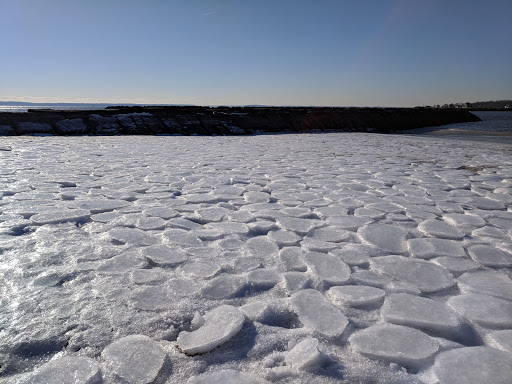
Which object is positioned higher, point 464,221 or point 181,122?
point 181,122

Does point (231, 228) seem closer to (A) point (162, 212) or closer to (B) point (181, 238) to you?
(B) point (181, 238)

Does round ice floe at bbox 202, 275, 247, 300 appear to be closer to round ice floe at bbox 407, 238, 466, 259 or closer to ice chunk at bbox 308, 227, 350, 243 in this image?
ice chunk at bbox 308, 227, 350, 243

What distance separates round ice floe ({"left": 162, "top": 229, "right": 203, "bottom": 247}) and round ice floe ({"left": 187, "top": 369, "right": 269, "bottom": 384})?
0.79m

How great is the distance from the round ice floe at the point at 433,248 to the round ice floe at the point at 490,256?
49 mm

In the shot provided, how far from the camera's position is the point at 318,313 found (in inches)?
42.1

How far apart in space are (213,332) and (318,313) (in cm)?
33

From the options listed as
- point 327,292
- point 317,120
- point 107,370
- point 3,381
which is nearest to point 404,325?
point 327,292

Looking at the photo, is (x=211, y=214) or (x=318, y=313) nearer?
(x=318, y=313)

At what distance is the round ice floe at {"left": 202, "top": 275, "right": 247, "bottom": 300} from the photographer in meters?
1.18

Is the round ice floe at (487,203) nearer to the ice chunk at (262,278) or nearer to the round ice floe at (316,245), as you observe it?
the round ice floe at (316,245)

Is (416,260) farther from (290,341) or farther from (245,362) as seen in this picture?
(245,362)

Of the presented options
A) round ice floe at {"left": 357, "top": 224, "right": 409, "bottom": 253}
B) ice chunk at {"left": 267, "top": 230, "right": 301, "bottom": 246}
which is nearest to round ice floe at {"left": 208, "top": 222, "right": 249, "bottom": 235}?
ice chunk at {"left": 267, "top": 230, "right": 301, "bottom": 246}

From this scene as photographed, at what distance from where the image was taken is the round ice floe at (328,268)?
128 cm

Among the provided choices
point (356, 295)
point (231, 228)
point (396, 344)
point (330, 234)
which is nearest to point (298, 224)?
point (330, 234)
